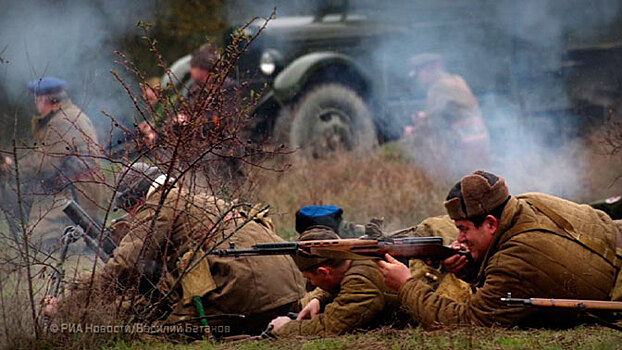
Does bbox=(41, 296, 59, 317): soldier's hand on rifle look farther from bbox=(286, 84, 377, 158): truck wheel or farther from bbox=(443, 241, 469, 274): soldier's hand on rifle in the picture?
bbox=(286, 84, 377, 158): truck wheel

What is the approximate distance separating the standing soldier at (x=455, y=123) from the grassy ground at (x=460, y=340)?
23.1 ft

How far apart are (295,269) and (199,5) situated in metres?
10.2

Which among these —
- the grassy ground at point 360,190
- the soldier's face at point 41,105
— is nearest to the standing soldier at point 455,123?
the grassy ground at point 360,190

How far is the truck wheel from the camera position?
518 inches

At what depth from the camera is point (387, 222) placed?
10.9 m

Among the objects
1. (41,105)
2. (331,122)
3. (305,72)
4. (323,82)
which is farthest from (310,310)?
(323,82)

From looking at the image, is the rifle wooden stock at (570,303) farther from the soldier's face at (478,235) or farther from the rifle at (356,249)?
the rifle at (356,249)

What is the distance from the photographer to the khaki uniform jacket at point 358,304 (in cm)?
584

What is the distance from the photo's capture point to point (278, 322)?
6.25 meters

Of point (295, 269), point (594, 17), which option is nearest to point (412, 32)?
point (594, 17)

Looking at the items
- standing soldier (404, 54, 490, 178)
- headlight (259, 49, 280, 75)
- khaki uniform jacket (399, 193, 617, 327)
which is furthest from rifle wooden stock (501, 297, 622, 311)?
headlight (259, 49, 280, 75)

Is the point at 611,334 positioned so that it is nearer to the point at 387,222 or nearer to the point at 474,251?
the point at 474,251

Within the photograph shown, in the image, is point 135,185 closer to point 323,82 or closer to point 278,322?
point 278,322

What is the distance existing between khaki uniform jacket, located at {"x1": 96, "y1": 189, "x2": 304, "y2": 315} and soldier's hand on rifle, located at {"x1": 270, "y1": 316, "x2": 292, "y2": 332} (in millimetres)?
197
